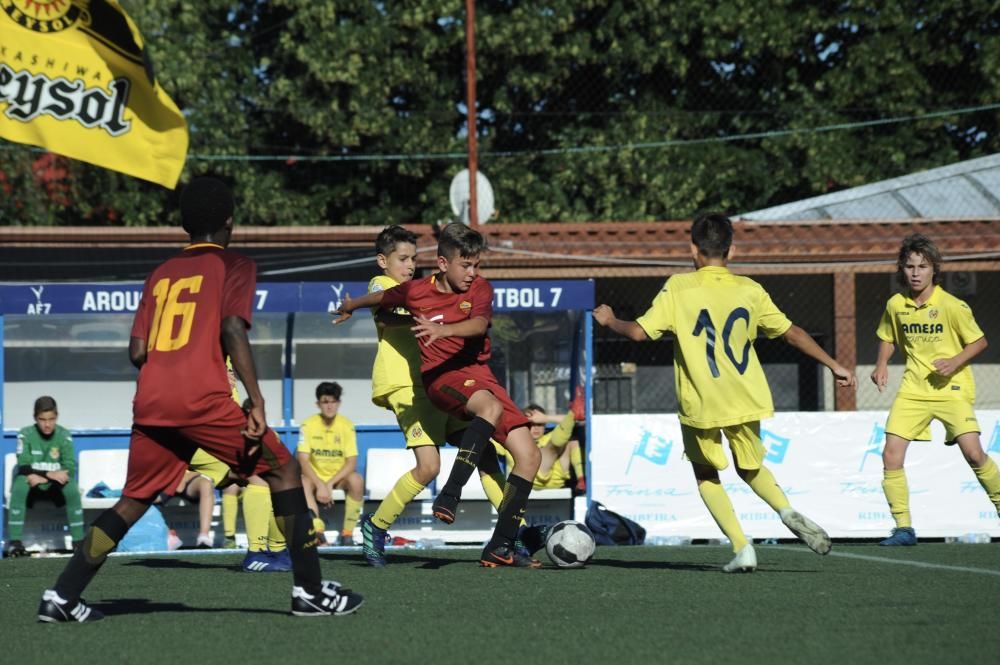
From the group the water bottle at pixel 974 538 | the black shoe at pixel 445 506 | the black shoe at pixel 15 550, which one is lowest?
the black shoe at pixel 15 550

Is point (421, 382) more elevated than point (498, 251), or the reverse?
point (498, 251)

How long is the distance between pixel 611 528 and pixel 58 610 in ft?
21.2

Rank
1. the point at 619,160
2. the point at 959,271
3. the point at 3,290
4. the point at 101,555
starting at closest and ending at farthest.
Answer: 1. the point at 101,555
2. the point at 3,290
3. the point at 959,271
4. the point at 619,160

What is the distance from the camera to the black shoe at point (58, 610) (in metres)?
5.73

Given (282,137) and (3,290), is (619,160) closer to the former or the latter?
(282,137)

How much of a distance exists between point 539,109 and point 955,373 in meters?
16.3

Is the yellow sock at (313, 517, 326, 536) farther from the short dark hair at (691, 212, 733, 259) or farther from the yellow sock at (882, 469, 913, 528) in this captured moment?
the short dark hair at (691, 212, 733, 259)

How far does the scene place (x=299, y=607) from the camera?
5742 millimetres

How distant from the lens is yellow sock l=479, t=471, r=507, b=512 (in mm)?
8789

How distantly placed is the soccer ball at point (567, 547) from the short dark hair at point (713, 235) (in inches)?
67.3

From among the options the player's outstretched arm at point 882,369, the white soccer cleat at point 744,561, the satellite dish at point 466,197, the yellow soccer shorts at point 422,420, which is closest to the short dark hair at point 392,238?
the yellow soccer shorts at point 422,420

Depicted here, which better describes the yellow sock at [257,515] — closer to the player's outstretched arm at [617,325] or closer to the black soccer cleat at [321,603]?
the player's outstretched arm at [617,325]

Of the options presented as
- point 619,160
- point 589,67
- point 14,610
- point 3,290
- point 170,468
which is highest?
point 589,67

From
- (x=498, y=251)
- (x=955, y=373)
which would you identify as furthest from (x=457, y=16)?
(x=955, y=373)
